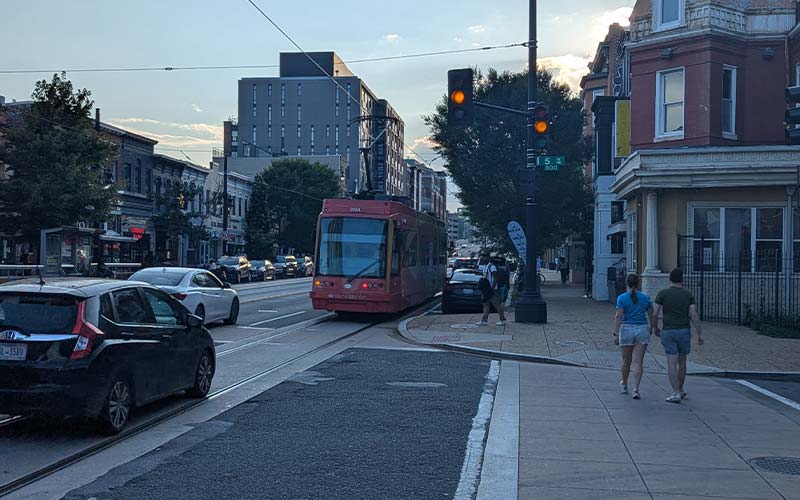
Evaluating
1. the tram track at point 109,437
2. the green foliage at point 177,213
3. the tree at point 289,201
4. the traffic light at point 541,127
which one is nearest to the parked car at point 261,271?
the green foliage at point 177,213

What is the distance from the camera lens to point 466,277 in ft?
87.8

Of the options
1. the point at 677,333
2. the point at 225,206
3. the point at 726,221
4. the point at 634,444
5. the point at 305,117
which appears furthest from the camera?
the point at 305,117

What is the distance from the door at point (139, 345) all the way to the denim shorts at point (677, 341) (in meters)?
6.56

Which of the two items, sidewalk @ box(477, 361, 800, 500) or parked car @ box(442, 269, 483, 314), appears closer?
sidewalk @ box(477, 361, 800, 500)

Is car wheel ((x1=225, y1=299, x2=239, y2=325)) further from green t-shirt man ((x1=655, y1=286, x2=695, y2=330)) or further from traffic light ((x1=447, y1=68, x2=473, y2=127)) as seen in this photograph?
green t-shirt man ((x1=655, y1=286, x2=695, y2=330))

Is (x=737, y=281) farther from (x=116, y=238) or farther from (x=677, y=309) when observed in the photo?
(x=116, y=238)

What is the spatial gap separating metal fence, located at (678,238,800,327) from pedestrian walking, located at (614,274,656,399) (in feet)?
38.3

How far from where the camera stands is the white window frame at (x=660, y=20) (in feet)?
83.3

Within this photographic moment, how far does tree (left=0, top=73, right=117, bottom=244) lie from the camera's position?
35.4 metres

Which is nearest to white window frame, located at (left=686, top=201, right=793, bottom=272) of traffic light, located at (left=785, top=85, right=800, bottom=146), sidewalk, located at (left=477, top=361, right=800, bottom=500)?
sidewalk, located at (left=477, top=361, right=800, bottom=500)

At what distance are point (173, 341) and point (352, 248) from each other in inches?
480

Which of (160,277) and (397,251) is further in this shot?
(397,251)

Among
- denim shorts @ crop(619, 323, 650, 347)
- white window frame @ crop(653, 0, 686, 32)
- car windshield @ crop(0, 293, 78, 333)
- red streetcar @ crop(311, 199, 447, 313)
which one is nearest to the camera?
car windshield @ crop(0, 293, 78, 333)

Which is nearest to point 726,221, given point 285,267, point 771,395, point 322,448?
point 771,395
